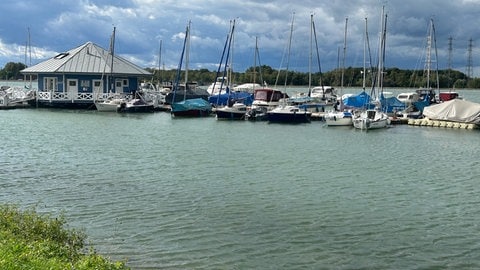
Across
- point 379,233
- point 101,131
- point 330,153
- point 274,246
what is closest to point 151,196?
point 274,246

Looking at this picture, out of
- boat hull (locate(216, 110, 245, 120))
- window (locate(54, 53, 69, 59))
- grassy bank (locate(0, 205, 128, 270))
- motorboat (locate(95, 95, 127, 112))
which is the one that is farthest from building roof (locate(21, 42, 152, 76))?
grassy bank (locate(0, 205, 128, 270))

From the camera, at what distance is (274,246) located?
1392cm

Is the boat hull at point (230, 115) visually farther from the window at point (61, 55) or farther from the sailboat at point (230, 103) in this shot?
the window at point (61, 55)

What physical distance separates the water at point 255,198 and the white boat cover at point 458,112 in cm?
1416

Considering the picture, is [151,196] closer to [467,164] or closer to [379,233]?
[379,233]

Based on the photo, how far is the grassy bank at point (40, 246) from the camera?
9.20 meters

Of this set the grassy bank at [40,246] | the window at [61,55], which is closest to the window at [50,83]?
the window at [61,55]

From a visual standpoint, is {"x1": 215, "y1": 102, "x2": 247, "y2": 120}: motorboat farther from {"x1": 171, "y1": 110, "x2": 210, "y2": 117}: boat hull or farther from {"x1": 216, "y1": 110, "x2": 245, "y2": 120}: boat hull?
{"x1": 171, "y1": 110, "x2": 210, "y2": 117}: boat hull

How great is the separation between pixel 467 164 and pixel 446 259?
19259mm

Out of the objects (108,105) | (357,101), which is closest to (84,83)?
(108,105)

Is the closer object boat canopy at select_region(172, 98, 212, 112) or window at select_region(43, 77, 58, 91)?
boat canopy at select_region(172, 98, 212, 112)

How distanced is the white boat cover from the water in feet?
46.4

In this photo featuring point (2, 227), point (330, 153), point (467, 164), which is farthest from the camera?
point (330, 153)

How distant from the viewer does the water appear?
1353 cm
